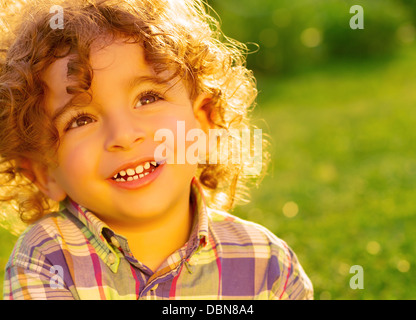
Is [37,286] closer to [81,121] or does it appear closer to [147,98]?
[81,121]

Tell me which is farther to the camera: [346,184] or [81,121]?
[346,184]

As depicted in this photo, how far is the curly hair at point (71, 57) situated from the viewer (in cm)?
194

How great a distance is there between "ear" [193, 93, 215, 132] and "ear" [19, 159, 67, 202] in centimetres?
58

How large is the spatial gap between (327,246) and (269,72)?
6174mm

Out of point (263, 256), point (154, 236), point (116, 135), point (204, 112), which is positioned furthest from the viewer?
point (204, 112)

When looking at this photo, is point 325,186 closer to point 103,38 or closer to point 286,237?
point 286,237

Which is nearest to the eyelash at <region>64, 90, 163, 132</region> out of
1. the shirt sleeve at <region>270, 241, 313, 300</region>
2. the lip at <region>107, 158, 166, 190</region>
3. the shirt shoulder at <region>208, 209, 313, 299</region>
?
the lip at <region>107, 158, 166, 190</region>

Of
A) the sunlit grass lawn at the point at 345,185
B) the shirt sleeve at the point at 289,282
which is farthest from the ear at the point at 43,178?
the sunlit grass lawn at the point at 345,185

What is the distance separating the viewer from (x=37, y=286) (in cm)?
195

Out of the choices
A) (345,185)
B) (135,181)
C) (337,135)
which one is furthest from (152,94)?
(337,135)

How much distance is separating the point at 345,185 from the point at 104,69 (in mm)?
2969

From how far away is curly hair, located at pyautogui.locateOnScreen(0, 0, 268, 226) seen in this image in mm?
1939

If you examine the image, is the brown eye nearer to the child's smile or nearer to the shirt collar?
the child's smile

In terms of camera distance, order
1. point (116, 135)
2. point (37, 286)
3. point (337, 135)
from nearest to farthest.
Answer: point (116, 135)
point (37, 286)
point (337, 135)
